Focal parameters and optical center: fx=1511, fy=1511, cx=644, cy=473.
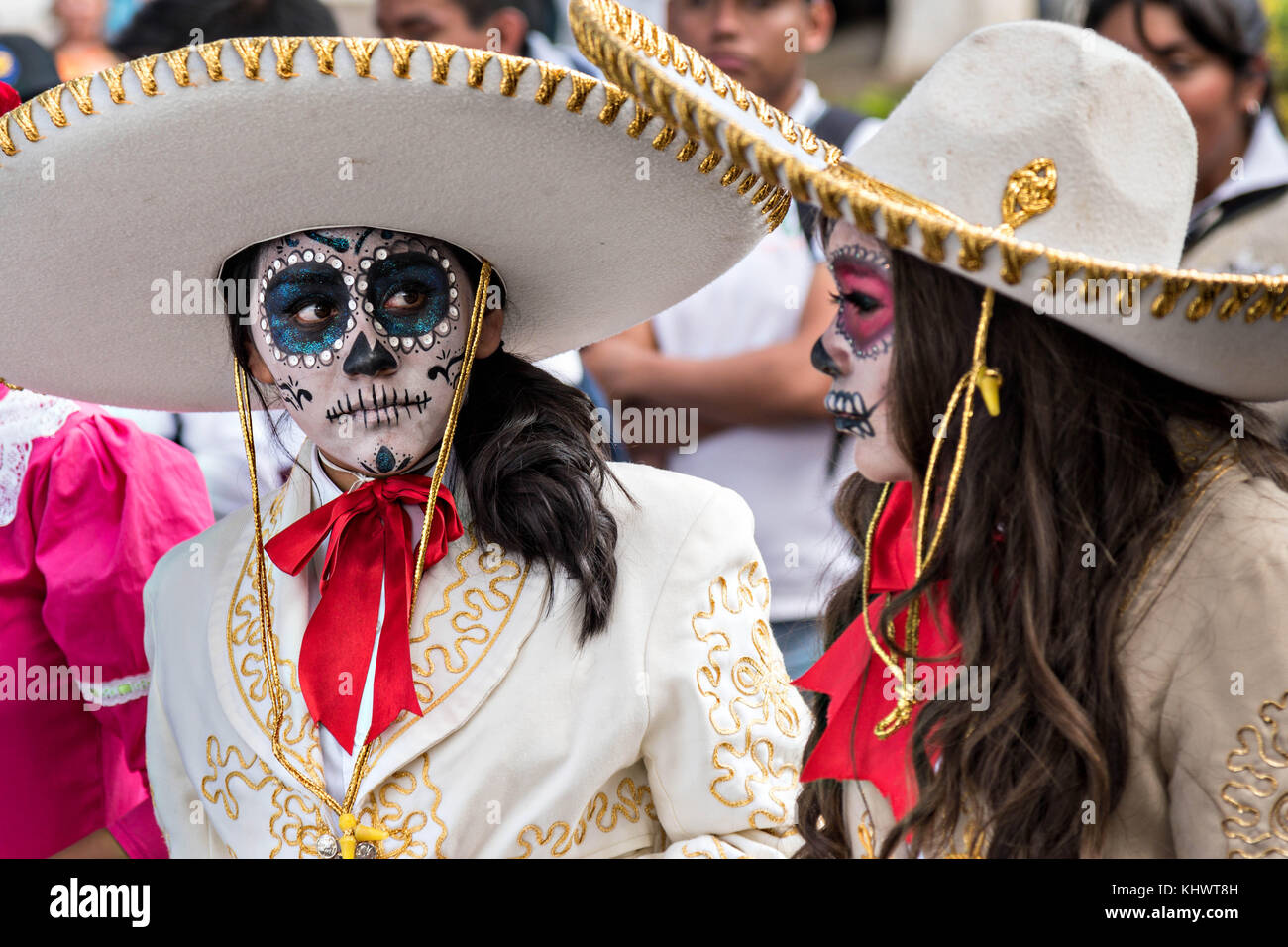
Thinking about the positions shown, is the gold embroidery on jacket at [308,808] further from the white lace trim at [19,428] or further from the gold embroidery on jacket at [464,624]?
the white lace trim at [19,428]

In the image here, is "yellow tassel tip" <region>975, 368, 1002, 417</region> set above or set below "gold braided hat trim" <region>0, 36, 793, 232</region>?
below

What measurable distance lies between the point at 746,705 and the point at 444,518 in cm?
56

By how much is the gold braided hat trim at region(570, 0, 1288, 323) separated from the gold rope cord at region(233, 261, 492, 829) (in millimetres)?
567

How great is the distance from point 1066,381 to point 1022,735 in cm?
43

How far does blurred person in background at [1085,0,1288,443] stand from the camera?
372 cm

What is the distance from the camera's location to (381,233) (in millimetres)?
2336

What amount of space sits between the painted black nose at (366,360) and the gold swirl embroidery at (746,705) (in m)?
0.61

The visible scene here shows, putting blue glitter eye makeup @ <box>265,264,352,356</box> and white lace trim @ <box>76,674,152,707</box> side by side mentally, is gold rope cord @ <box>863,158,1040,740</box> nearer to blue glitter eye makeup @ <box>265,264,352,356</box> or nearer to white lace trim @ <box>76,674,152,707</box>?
blue glitter eye makeup @ <box>265,264,352,356</box>

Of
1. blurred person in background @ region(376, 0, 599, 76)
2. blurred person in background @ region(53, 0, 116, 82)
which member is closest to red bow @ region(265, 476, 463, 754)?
blurred person in background @ region(376, 0, 599, 76)

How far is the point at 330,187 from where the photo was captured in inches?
88.7

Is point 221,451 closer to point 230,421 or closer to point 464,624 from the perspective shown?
point 230,421

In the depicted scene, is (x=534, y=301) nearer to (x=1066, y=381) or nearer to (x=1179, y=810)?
(x=1066, y=381)

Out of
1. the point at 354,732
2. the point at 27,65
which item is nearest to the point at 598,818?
the point at 354,732

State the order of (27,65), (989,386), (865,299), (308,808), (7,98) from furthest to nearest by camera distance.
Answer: (27,65)
(7,98)
(308,808)
(865,299)
(989,386)
